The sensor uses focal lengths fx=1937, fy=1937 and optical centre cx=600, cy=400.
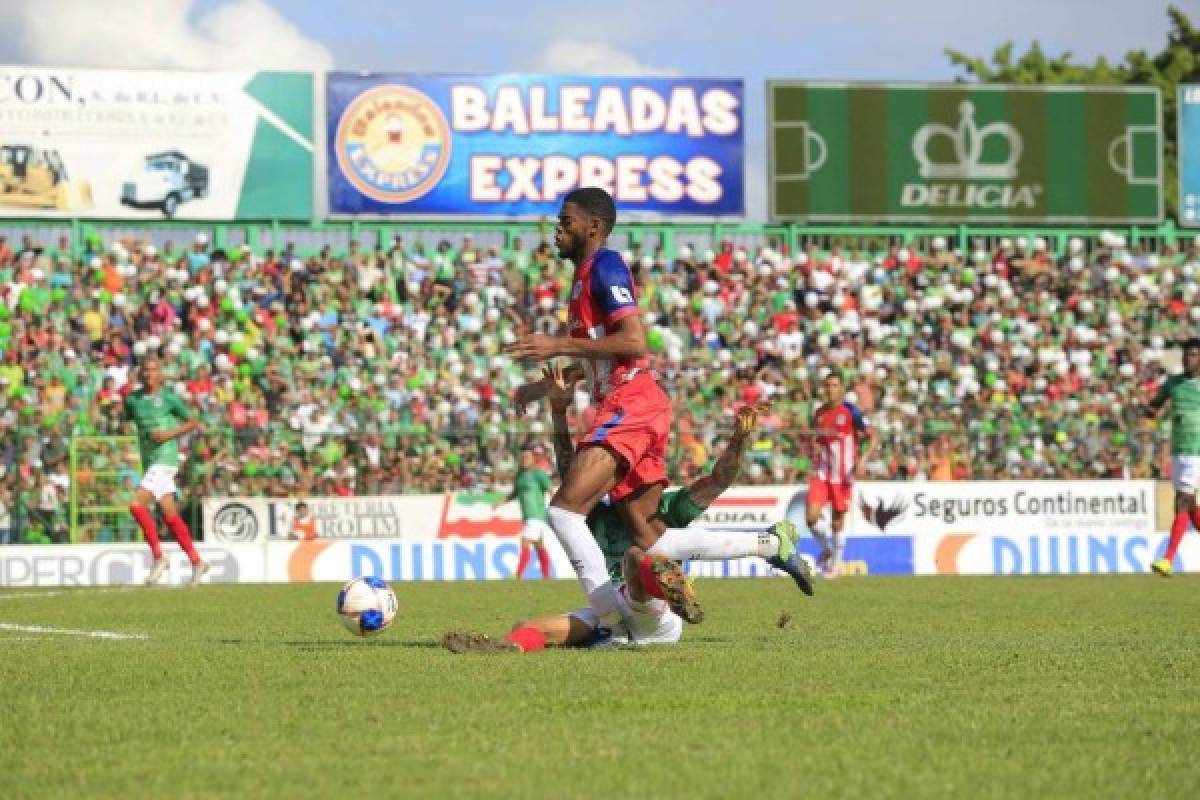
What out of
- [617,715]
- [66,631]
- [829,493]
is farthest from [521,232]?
[617,715]

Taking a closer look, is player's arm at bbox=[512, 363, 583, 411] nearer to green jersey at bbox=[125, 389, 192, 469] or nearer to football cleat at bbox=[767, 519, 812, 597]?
football cleat at bbox=[767, 519, 812, 597]

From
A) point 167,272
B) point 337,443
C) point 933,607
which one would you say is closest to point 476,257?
point 167,272

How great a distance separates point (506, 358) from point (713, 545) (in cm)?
2448

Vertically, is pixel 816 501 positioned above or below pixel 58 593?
above

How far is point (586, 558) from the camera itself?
1022 cm

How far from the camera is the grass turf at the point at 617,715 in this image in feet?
19.7

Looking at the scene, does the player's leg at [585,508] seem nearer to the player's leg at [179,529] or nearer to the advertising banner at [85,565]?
the player's leg at [179,529]

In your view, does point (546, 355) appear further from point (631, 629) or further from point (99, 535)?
point (99, 535)

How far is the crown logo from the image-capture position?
43.7m

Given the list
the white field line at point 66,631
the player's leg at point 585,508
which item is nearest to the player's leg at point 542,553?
the white field line at point 66,631

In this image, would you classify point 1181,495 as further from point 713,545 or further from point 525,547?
point 713,545

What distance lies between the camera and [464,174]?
40844 millimetres

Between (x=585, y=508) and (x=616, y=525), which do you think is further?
(x=616, y=525)

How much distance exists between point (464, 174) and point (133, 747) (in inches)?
1362
